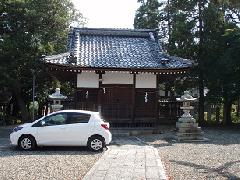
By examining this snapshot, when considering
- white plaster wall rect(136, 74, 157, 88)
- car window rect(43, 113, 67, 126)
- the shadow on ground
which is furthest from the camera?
white plaster wall rect(136, 74, 157, 88)

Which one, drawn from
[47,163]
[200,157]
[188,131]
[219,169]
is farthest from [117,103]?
[219,169]

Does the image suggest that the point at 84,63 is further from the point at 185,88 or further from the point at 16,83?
the point at 185,88

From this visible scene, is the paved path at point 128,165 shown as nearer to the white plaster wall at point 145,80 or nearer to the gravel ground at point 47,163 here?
the gravel ground at point 47,163

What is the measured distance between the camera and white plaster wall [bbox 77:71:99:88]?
22.7 meters

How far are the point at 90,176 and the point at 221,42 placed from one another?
20576 mm

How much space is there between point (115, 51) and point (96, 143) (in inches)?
395

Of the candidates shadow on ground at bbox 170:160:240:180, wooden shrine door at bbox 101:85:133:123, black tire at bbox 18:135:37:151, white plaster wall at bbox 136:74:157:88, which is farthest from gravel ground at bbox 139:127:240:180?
black tire at bbox 18:135:37:151

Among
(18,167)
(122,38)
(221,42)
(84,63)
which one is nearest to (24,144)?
(18,167)

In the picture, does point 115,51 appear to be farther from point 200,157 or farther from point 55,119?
point 200,157

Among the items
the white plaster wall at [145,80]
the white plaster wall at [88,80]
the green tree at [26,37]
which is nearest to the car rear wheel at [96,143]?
the white plaster wall at [88,80]

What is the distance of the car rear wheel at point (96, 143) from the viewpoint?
15.2m

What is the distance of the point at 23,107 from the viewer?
32594mm

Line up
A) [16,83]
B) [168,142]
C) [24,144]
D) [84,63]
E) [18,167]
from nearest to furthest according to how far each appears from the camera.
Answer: [18,167]
[24,144]
[168,142]
[84,63]
[16,83]

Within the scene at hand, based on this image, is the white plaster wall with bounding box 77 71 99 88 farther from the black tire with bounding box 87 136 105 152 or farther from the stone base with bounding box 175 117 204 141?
the black tire with bounding box 87 136 105 152
